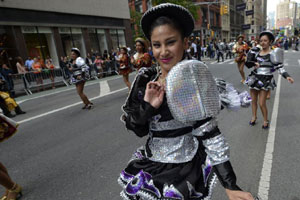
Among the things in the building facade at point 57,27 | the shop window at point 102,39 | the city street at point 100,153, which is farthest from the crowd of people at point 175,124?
the shop window at point 102,39

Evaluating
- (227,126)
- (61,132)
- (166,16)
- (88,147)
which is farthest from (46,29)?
(166,16)

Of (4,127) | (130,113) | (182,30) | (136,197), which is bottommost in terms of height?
(136,197)

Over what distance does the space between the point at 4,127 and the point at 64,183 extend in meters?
1.13

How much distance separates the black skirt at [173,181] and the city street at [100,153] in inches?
55.6

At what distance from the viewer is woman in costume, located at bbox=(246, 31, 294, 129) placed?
412 centimetres

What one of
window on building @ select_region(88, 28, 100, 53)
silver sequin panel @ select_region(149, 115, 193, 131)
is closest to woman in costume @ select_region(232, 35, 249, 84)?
silver sequin panel @ select_region(149, 115, 193, 131)

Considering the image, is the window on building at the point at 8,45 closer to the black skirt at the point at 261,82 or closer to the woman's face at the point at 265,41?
the black skirt at the point at 261,82

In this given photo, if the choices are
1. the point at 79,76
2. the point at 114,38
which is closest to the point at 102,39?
the point at 114,38

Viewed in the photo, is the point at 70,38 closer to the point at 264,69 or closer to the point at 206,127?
the point at 264,69

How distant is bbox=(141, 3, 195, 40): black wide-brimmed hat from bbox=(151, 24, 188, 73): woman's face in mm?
90

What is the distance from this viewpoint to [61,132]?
16.4ft

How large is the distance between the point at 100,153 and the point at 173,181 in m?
2.80

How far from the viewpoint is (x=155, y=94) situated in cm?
123

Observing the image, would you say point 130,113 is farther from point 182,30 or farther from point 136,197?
point 182,30
